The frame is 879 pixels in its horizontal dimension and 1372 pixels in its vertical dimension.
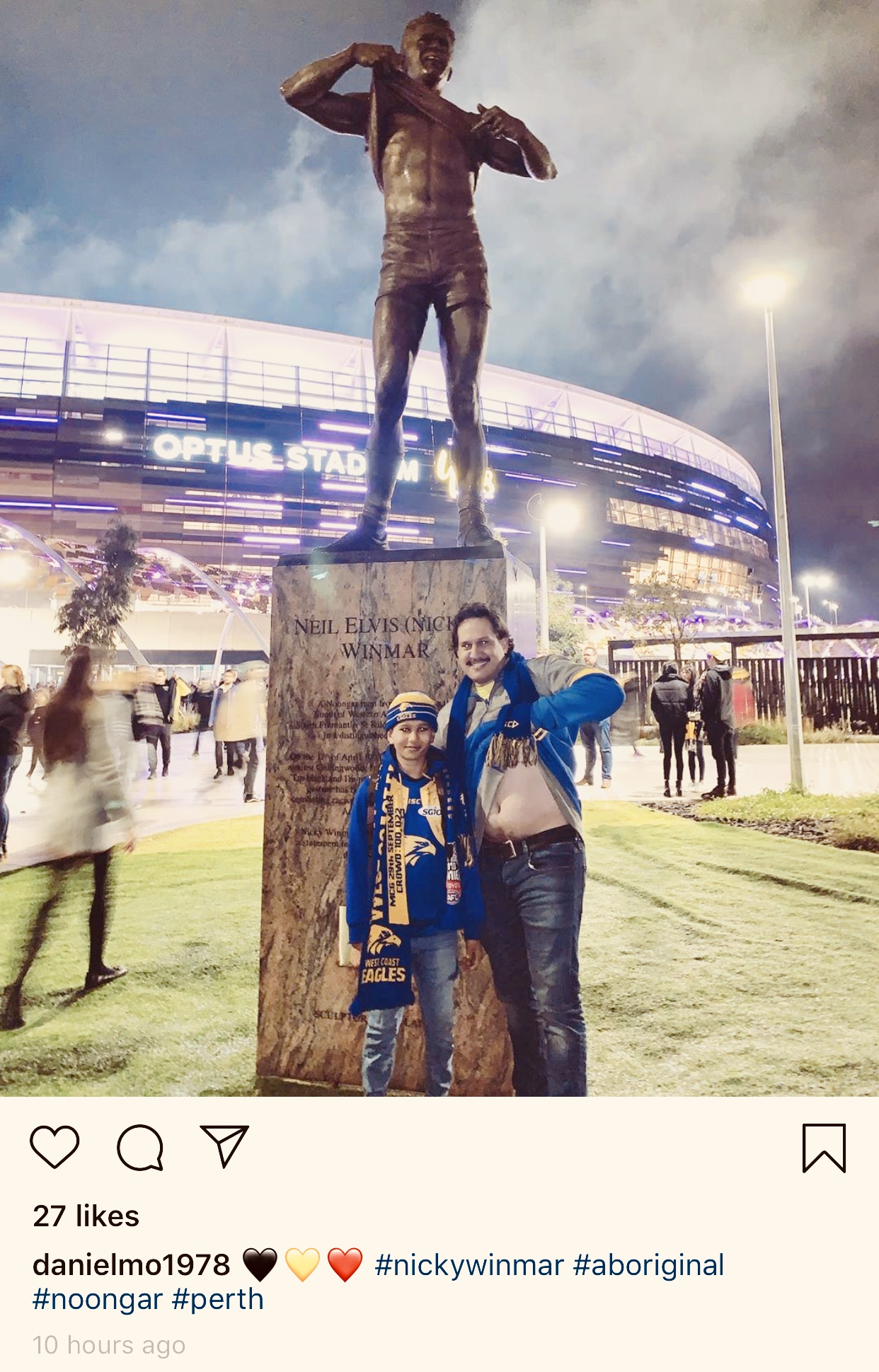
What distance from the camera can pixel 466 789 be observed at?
6.20ft

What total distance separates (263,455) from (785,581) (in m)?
24.5

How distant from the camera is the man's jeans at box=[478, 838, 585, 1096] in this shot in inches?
69.4

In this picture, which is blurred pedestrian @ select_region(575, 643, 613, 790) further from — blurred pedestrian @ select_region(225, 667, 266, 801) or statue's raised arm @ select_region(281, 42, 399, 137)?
statue's raised arm @ select_region(281, 42, 399, 137)

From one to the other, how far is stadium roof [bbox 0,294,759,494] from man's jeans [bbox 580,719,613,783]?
20.3 m

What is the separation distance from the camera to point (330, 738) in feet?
7.37

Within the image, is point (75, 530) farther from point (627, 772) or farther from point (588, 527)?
point (627, 772)

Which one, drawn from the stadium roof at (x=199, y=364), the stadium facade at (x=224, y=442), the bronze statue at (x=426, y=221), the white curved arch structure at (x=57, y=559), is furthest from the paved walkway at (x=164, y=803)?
the stadium roof at (x=199, y=364)

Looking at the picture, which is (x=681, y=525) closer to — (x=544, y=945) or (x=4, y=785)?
(x=4, y=785)
